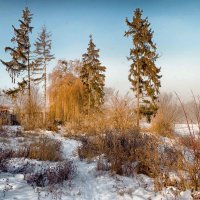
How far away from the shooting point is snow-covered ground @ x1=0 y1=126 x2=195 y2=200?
498cm

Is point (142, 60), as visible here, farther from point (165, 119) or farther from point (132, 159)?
point (132, 159)

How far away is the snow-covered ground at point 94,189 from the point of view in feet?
16.3

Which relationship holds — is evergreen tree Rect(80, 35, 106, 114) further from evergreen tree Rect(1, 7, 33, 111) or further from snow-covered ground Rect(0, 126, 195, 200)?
A: snow-covered ground Rect(0, 126, 195, 200)

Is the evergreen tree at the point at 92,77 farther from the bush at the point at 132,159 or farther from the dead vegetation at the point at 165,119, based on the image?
the bush at the point at 132,159

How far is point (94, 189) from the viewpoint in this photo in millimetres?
5648

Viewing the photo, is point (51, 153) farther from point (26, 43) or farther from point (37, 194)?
point (26, 43)

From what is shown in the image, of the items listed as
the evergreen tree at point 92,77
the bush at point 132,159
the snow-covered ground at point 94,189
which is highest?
the evergreen tree at point 92,77

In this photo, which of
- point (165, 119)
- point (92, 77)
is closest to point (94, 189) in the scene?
point (165, 119)

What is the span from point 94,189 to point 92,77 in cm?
2595

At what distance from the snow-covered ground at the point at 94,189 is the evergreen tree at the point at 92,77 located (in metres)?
23.4

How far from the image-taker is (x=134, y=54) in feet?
80.0

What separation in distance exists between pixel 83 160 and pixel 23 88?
20.2 m

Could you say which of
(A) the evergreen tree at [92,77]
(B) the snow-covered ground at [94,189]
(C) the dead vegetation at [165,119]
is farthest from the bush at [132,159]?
(A) the evergreen tree at [92,77]

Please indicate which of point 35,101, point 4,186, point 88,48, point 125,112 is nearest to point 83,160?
point 4,186
